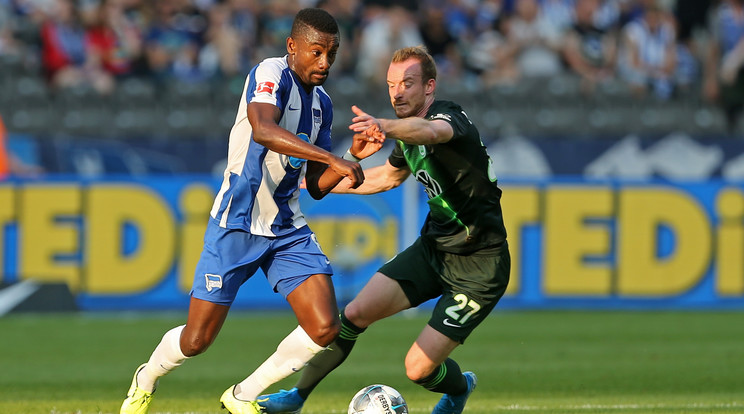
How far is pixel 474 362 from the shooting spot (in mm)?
10656

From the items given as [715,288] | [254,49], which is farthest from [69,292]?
[715,288]

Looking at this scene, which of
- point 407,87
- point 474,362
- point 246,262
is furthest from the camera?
point 474,362

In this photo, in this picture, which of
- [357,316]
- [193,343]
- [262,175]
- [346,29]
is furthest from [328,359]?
[346,29]

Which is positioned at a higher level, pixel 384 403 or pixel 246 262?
pixel 246 262

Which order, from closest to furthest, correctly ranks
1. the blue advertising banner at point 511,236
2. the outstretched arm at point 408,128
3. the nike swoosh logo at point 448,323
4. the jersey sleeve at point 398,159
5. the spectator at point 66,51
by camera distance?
the outstretched arm at point 408,128 → the nike swoosh logo at point 448,323 → the jersey sleeve at point 398,159 → the blue advertising banner at point 511,236 → the spectator at point 66,51

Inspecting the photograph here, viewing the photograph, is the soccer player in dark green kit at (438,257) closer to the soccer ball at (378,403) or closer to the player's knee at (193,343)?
the soccer ball at (378,403)

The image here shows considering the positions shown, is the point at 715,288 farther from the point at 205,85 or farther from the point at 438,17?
the point at 205,85

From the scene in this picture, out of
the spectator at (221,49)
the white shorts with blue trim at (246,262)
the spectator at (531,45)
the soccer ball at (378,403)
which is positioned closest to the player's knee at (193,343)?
the white shorts with blue trim at (246,262)

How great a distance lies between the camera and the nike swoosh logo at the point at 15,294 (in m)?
14.2

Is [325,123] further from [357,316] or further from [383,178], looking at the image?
[357,316]

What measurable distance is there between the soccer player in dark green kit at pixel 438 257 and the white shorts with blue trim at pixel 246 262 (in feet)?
1.83

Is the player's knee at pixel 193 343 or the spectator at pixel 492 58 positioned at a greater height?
the spectator at pixel 492 58

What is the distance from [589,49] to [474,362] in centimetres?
755

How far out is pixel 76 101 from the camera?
1547 centimetres
